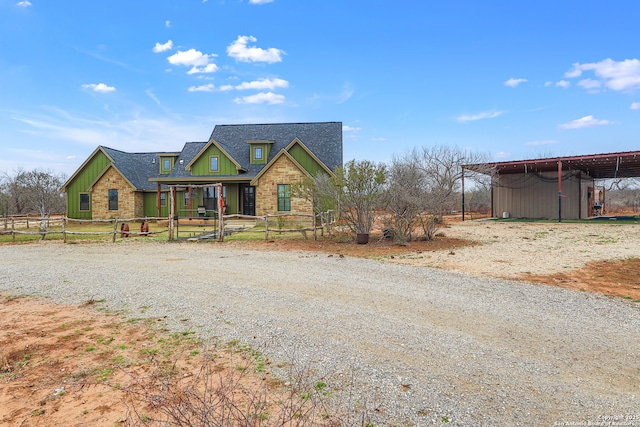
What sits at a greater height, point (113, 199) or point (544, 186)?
point (544, 186)

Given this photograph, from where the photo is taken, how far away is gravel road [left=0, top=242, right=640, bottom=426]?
3.27 metres

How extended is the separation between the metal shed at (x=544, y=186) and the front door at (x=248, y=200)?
14.7 m

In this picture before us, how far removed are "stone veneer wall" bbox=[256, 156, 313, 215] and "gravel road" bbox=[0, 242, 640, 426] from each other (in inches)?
529

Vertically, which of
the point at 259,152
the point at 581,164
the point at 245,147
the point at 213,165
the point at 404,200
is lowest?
the point at 404,200

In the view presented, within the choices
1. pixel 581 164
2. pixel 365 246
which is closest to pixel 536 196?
pixel 581 164

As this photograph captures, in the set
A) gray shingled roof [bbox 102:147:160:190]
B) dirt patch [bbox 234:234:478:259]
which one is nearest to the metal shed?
dirt patch [bbox 234:234:478:259]

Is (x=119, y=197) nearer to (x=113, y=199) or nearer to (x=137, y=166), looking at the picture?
(x=113, y=199)

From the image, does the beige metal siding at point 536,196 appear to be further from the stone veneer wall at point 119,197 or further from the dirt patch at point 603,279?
the stone veneer wall at point 119,197

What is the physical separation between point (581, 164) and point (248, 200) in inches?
874

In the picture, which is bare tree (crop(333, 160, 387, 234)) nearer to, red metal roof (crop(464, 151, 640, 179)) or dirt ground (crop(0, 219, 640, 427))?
dirt ground (crop(0, 219, 640, 427))

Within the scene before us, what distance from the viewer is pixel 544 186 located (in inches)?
1123

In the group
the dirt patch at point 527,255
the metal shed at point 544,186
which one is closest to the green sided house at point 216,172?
the dirt patch at point 527,255

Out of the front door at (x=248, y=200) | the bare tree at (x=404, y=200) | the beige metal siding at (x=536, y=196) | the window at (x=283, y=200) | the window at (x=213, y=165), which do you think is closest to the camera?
the bare tree at (x=404, y=200)

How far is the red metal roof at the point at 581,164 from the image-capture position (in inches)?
875
